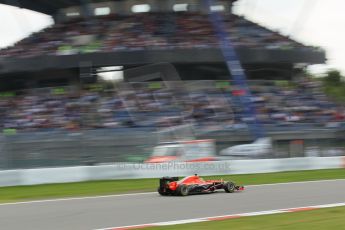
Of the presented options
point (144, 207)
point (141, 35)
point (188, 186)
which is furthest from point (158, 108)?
point (144, 207)

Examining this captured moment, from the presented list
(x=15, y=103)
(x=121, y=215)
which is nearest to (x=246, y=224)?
(x=121, y=215)

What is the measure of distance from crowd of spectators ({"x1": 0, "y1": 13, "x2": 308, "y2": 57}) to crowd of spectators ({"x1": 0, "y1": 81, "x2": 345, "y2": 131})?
2.26 metres

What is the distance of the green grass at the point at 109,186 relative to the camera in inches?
495

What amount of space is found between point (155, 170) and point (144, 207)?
7.37 m

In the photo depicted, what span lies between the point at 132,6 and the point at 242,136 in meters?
11.1

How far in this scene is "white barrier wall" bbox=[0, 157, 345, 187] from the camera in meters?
15.1

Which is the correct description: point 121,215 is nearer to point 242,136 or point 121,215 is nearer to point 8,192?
point 8,192

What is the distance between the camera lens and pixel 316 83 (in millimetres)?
26812

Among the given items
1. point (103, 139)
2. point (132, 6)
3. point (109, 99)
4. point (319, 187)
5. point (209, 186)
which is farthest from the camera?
point (132, 6)

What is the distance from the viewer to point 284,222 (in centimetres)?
711

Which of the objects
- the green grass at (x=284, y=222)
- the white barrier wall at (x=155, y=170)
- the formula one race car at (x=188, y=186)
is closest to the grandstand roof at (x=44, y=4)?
the white barrier wall at (x=155, y=170)

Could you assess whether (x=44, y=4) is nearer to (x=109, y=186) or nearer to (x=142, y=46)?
(x=142, y=46)

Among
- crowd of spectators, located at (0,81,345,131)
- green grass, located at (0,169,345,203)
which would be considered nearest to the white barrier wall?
green grass, located at (0,169,345,203)

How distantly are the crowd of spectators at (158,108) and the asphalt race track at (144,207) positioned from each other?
32.7 ft
